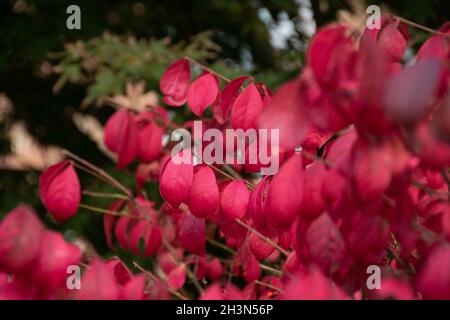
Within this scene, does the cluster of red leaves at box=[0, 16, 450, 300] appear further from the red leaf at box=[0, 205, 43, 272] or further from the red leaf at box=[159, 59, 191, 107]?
the red leaf at box=[159, 59, 191, 107]

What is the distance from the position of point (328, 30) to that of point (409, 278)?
391 millimetres

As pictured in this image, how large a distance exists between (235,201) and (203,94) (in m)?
0.28

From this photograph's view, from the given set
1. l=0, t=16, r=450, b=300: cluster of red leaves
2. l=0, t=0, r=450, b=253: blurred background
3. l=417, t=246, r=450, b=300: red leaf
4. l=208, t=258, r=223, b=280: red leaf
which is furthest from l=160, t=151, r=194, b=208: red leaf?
l=0, t=0, r=450, b=253: blurred background

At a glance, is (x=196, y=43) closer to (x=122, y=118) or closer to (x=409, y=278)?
(x=122, y=118)

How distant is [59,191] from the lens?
1174mm

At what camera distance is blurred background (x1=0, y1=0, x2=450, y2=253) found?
2635mm

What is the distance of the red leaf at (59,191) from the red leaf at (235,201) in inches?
11.3

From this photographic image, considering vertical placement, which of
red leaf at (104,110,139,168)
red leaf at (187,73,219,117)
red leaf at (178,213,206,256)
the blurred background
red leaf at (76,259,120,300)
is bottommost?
red leaf at (76,259,120,300)

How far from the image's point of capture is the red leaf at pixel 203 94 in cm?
131

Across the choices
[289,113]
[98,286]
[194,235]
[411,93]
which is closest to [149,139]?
[194,235]

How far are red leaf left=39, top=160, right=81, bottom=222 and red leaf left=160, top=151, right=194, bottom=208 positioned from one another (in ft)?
0.60

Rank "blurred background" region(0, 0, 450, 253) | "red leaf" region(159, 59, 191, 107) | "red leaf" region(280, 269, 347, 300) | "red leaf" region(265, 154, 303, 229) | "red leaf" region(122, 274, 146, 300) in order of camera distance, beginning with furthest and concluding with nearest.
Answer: "blurred background" region(0, 0, 450, 253) → "red leaf" region(159, 59, 191, 107) → "red leaf" region(122, 274, 146, 300) → "red leaf" region(265, 154, 303, 229) → "red leaf" region(280, 269, 347, 300)

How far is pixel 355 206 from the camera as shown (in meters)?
0.86

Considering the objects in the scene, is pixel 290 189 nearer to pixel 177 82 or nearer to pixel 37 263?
pixel 37 263
